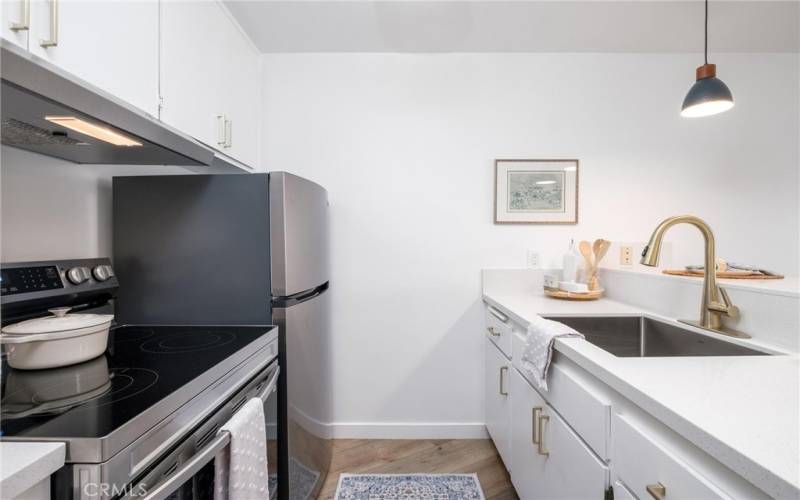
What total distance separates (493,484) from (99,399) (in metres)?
1.68

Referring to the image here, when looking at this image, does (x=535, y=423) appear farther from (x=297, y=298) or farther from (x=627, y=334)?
(x=297, y=298)

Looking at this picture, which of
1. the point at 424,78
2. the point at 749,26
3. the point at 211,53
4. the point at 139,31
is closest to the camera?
the point at 139,31

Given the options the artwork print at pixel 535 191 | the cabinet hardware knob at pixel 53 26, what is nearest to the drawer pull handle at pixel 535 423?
the artwork print at pixel 535 191

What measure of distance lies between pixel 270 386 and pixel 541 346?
902 mm

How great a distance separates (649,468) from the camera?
2.25ft

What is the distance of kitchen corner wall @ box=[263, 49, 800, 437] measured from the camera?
6.87ft

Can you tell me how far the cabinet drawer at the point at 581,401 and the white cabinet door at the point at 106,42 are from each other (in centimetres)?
154

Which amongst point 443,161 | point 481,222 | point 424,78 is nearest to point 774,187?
point 481,222

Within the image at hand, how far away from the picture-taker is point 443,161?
2.10 m

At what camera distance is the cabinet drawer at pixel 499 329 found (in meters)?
1.61

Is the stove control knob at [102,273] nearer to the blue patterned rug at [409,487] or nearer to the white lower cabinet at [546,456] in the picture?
the blue patterned rug at [409,487]

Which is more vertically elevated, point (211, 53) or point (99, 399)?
point (211, 53)

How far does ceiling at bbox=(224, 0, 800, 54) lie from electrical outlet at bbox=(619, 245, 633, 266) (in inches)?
46.6

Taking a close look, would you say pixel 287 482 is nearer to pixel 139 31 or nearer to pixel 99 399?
pixel 99 399
